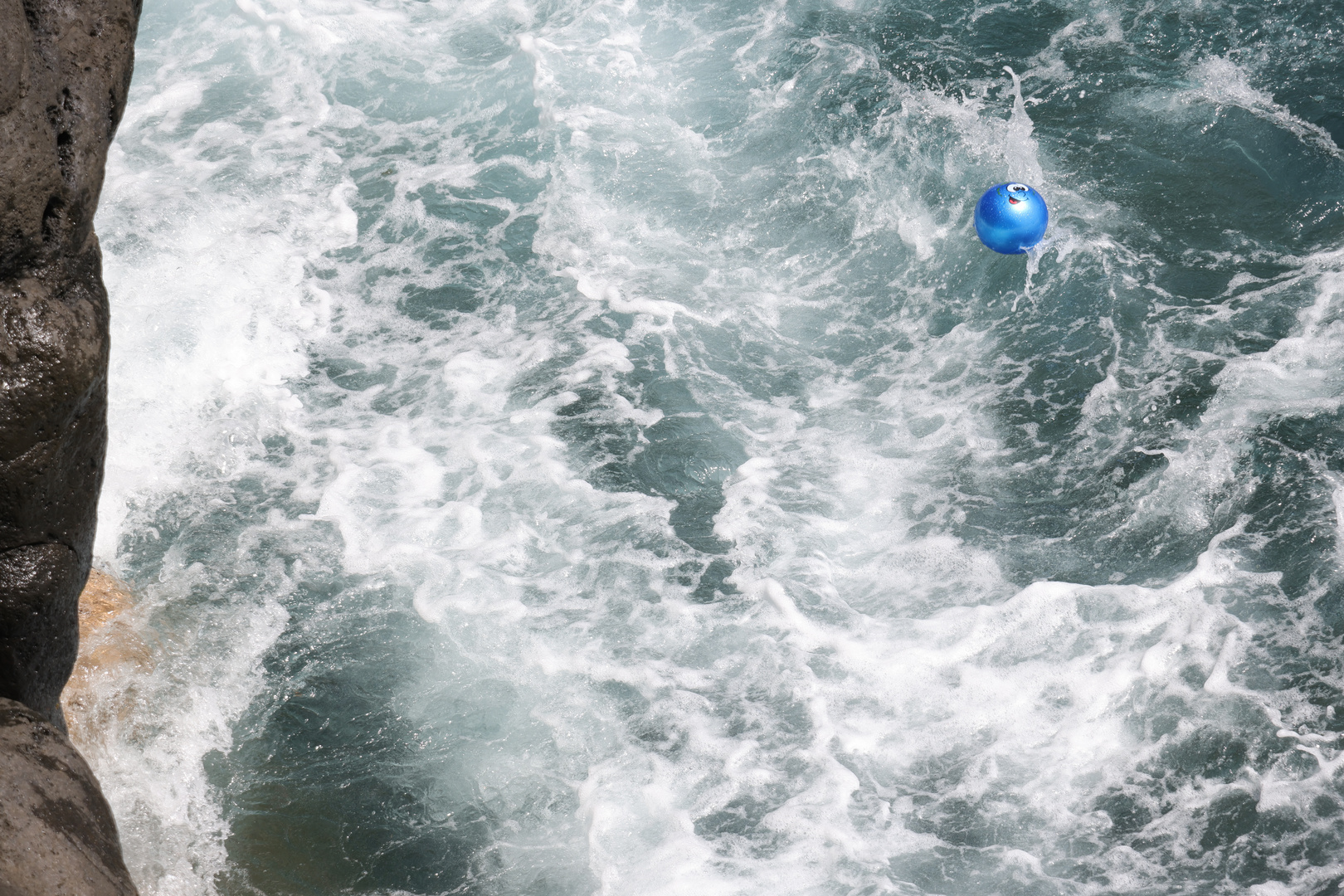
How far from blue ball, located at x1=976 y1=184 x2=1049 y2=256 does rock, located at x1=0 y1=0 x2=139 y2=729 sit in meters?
5.28

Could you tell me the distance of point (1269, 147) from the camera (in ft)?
25.7

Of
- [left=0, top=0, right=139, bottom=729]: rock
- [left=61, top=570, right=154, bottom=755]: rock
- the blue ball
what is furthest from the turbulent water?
[left=0, top=0, right=139, bottom=729]: rock

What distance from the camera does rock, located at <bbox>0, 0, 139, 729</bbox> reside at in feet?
10.5

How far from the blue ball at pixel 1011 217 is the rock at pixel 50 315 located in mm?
5277

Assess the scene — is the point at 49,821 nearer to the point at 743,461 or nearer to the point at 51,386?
the point at 51,386

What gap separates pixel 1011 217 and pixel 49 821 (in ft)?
20.6

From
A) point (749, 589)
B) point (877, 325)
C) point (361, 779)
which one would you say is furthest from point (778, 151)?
point (361, 779)

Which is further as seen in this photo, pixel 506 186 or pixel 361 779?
pixel 506 186

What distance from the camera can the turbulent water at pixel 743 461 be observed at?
4.57 m

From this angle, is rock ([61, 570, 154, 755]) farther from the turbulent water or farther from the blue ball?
the blue ball

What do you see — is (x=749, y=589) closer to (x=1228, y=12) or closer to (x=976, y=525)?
(x=976, y=525)

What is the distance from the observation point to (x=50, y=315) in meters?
3.29

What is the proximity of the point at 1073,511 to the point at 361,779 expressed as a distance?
155 inches

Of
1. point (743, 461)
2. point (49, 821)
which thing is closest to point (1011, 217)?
point (743, 461)
